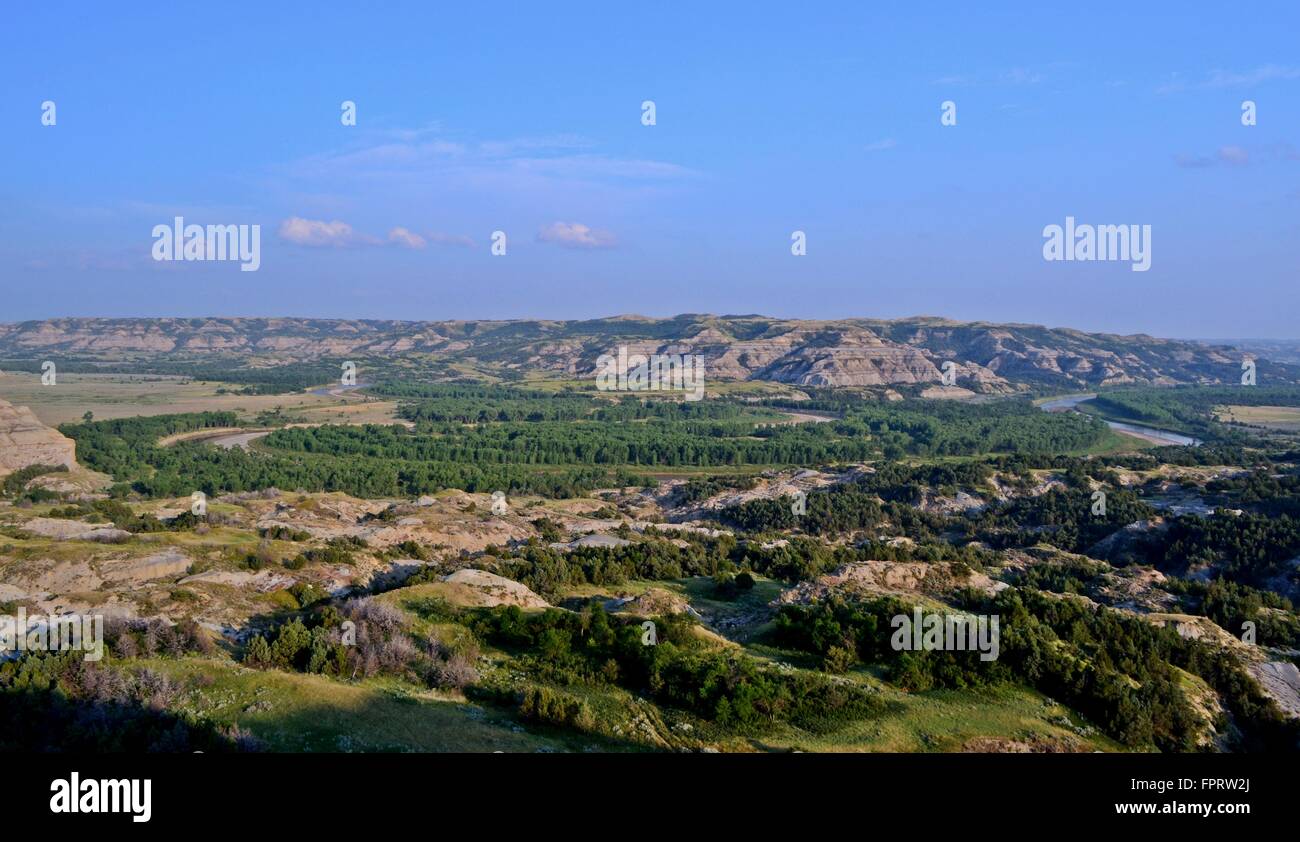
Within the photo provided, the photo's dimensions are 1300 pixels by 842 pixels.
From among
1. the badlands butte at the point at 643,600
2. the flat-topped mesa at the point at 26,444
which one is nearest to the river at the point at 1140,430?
the badlands butte at the point at 643,600

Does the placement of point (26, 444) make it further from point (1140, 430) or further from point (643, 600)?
point (1140, 430)

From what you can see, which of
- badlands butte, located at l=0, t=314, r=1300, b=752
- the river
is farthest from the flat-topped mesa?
the river

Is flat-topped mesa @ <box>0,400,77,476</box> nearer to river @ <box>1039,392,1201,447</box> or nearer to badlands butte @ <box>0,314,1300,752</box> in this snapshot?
badlands butte @ <box>0,314,1300,752</box>

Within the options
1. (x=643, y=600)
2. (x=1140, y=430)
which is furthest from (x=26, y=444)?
(x=1140, y=430)

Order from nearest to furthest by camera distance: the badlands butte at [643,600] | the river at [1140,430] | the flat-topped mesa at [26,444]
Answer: the badlands butte at [643,600], the flat-topped mesa at [26,444], the river at [1140,430]

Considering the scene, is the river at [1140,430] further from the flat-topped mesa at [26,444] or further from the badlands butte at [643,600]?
the flat-topped mesa at [26,444]

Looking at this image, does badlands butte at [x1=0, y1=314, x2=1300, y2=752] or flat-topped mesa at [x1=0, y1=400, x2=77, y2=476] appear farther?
flat-topped mesa at [x1=0, y1=400, x2=77, y2=476]

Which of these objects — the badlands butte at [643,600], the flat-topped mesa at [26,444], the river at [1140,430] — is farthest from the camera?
the river at [1140,430]

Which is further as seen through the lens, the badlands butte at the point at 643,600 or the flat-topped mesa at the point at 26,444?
the flat-topped mesa at the point at 26,444

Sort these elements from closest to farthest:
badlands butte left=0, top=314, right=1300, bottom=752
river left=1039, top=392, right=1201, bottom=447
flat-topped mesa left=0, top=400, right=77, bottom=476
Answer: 1. badlands butte left=0, top=314, right=1300, bottom=752
2. flat-topped mesa left=0, top=400, right=77, bottom=476
3. river left=1039, top=392, right=1201, bottom=447

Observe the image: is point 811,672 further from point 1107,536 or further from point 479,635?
point 1107,536
